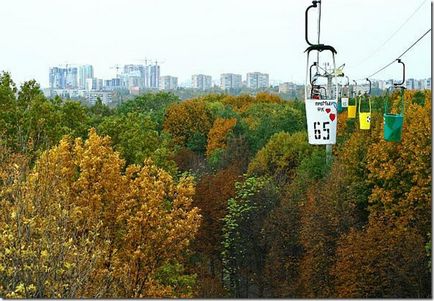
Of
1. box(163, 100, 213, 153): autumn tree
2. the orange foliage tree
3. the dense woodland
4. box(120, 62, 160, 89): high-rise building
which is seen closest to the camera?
the dense woodland

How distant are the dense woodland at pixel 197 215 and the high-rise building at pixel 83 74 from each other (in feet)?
29.5

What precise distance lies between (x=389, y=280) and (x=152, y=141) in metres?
5.78

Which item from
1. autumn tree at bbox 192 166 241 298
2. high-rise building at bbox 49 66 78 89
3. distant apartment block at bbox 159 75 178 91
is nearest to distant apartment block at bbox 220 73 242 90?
distant apartment block at bbox 159 75 178 91

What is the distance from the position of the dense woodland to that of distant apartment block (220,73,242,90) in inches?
794

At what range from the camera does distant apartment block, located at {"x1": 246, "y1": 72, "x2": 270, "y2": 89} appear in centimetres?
3966

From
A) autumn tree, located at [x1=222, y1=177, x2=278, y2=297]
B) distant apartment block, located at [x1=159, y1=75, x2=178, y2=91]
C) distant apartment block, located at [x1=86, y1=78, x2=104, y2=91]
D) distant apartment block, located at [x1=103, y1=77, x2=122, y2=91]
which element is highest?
distant apartment block, located at [x1=159, y1=75, x2=178, y2=91]

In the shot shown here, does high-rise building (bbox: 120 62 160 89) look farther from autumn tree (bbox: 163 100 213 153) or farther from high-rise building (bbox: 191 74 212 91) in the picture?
autumn tree (bbox: 163 100 213 153)

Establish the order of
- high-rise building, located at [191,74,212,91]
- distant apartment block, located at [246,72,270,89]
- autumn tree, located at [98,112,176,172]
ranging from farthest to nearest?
high-rise building, located at [191,74,212,91], distant apartment block, located at [246,72,270,89], autumn tree, located at [98,112,176,172]

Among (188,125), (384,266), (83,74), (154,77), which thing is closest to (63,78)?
(83,74)

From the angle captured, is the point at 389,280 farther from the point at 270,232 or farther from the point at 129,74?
the point at 129,74

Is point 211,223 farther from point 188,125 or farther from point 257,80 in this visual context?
point 257,80

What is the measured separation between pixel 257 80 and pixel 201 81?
3.55 metres

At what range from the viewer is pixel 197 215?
11094 mm

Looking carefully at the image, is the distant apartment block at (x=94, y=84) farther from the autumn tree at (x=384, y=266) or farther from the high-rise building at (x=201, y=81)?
the autumn tree at (x=384, y=266)
